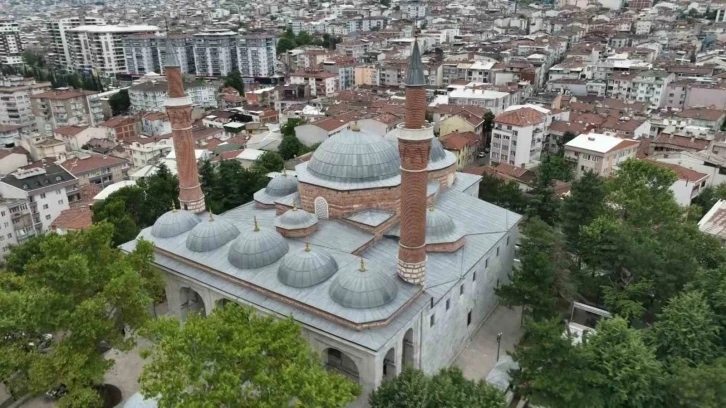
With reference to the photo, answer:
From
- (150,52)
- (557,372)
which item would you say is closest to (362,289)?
(557,372)

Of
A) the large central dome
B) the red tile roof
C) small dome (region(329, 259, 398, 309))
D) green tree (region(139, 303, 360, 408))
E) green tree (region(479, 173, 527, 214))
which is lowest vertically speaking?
green tree (region(479, 173, 527, 214))

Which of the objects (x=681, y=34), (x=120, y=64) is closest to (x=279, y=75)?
(x=120, y=64)

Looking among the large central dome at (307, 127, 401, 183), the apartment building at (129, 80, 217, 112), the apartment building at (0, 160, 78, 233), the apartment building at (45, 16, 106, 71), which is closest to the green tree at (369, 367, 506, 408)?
the large central dome at (307, 127, 401, 183)

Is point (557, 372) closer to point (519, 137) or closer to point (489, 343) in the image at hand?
point (489, 343)

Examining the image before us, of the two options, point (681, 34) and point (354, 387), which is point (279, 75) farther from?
point (354, 387)

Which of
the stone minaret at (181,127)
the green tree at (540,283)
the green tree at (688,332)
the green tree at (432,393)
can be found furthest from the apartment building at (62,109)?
the green tree at (688,332)

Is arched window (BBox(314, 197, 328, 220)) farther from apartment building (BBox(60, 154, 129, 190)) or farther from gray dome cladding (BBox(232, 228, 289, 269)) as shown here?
apartment building (BBox(60, 154, 129, 190))

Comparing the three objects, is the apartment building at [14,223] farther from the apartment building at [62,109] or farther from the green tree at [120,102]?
the green tree at [120,102]
